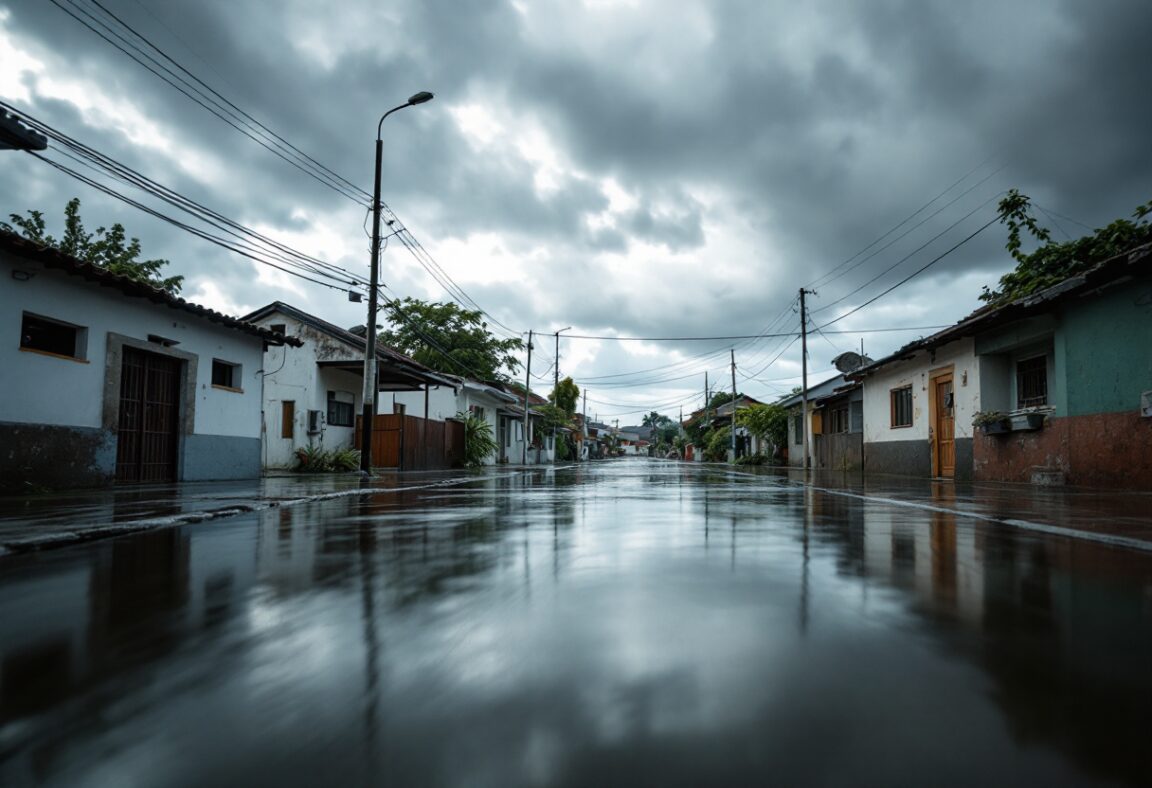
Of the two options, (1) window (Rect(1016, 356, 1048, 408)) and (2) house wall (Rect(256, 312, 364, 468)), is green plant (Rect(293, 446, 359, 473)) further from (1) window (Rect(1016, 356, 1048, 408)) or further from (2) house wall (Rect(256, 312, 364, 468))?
(1) window (Rect(1016, 356, 1048, 408))

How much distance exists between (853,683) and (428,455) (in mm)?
22101

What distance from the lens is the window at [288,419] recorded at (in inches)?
769

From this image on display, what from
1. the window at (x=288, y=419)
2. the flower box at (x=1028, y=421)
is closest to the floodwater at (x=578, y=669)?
the flower box at (x=1028, y=421)

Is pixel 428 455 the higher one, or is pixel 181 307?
pixel 181 307

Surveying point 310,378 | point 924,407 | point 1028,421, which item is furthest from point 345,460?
point 1028,421

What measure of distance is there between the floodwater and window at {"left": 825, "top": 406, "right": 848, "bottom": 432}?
79.9ft

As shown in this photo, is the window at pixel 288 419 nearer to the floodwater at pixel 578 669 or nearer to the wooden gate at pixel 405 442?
the wooden gate at pixel 405 442

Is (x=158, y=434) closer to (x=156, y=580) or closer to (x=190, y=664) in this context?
(x=156, y=580)

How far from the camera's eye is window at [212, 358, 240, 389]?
46.8 feet

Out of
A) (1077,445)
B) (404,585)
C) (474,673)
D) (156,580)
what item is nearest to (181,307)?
(156,580)

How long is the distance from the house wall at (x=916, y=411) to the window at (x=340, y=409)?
1655cm

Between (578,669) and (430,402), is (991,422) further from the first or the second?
(430,402)

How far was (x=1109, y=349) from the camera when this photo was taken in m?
10.1

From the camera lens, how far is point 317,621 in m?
2.20
